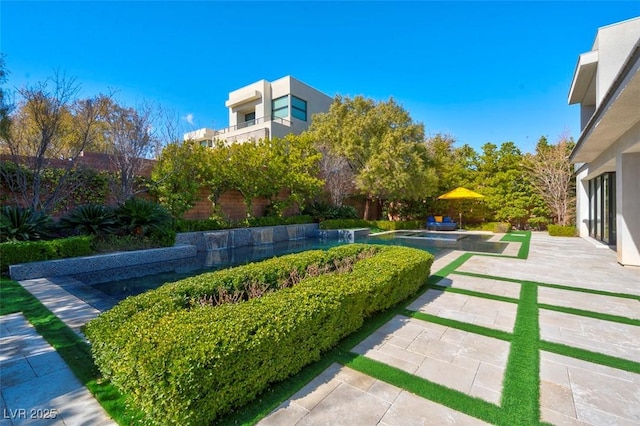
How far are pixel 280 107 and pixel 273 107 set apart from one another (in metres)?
0.75

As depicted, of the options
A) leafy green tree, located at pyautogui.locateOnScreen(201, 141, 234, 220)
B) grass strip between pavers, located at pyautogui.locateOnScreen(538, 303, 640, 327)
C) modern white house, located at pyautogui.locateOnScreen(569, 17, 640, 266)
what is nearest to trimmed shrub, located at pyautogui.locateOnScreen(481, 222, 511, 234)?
modern white house, located at pyautogui.locateOnScreen(569, 17, 640, 266)

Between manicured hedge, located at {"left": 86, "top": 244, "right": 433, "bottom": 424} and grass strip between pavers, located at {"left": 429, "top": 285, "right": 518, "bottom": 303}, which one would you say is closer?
manicured hedge, located at {"left": 86, "top": 244, "right": 433, "bottom": 424}

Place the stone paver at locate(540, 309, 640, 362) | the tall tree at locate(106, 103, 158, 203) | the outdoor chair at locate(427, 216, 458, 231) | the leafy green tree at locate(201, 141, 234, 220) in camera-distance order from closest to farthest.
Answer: the stone paver at locate(540, 309, 640, 362) < the tall tree at locate(106, 103, 158, 203) < the leafy green tree at locate(201, 141, 234, 220) < the outdoor chair at locate(427, 216, 458, 231)

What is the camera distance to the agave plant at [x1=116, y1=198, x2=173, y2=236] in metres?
9.73

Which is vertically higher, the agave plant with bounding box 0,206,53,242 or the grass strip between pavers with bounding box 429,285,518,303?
the agave plant with bounding box 0,206,53,242

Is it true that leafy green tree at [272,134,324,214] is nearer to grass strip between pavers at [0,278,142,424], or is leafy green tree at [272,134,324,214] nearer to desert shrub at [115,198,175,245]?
desert shrub at [115,198,175,245]

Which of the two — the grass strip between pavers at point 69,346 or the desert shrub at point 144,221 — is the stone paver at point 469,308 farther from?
the desert shrub at point 144,221

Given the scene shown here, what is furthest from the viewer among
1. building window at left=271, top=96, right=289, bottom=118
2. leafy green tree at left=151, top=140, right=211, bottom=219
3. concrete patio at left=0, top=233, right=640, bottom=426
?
building window at left=271, top=96, right=289, bottom=118

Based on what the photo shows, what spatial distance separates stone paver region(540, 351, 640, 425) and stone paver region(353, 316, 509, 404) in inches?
15.5

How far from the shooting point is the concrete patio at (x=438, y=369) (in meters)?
2.44

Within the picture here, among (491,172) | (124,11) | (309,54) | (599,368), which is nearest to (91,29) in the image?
(124,11)

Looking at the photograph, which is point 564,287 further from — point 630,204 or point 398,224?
point 398,224

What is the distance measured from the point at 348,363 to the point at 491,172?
2152 centimetres

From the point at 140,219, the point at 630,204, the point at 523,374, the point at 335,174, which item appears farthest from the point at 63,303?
the point at 335,174
